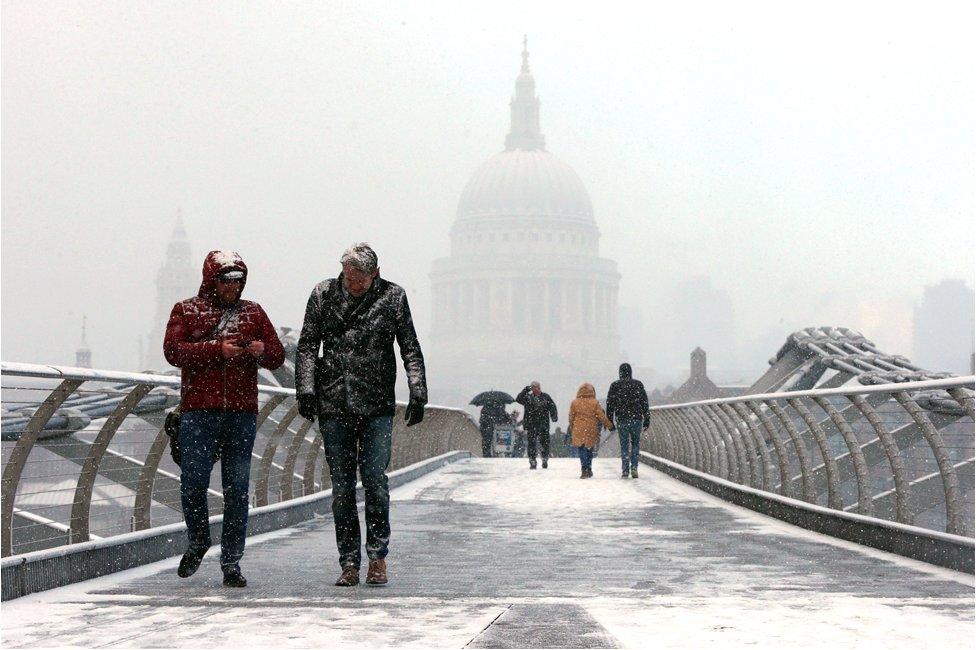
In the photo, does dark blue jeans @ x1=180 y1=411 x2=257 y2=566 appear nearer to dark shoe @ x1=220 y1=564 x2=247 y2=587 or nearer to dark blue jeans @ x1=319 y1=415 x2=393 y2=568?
dark shoe @ x1=220 y1=564 x2=247 y2=587

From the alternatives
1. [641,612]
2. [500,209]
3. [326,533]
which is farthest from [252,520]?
[500,209]

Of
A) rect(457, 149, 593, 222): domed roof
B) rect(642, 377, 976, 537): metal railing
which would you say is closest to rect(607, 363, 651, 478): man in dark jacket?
rect(642, 377, 976, 537): metal railing

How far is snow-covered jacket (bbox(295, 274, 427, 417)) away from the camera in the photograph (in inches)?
299

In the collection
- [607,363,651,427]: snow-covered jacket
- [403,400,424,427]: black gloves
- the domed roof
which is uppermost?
the domed roof

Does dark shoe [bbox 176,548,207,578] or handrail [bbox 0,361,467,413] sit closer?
handrail [bbox 0,361,467,413]

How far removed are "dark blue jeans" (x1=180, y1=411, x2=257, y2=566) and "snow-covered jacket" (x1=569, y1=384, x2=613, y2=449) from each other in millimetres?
13824

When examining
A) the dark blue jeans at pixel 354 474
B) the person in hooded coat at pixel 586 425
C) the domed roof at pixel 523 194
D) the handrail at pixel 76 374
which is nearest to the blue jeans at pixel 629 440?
the person in hooded coat at pixel 586 425

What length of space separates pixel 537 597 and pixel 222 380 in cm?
177

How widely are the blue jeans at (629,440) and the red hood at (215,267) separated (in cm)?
1354

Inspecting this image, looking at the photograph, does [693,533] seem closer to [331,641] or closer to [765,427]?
[765,427]

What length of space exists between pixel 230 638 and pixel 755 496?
363 inches

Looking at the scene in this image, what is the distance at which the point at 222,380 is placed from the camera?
7.52 meters

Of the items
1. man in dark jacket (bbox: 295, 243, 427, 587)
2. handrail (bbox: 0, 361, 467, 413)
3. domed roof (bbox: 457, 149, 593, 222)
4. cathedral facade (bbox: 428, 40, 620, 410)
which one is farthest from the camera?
domed roof (bbox: 457, 149, 593, 222)

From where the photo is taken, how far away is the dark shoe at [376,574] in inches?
304
